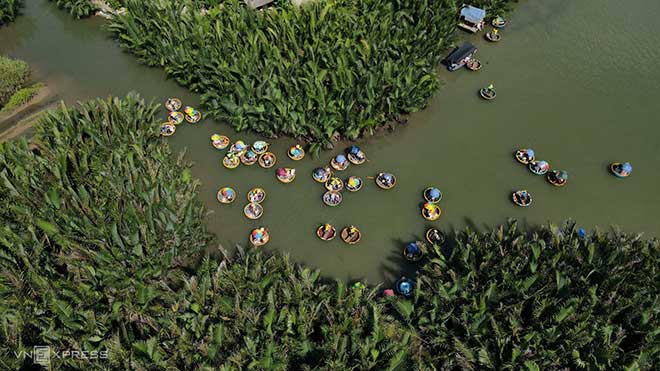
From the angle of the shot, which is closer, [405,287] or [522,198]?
[405,287]

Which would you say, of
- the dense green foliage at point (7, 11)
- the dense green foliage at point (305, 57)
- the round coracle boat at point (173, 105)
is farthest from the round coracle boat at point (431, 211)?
the dense green foliage at point (7, 11)

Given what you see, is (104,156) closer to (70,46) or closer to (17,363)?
(17,363)

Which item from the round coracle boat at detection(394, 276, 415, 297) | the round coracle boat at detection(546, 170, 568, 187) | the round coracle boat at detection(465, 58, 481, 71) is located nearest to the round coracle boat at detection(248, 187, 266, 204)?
the round coracle boat at detection(394, 276, 415, 297)

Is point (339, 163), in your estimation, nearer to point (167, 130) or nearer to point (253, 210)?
point (253, 210)

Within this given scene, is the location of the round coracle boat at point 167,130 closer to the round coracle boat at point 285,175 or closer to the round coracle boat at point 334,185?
the round coracle boat at point 285,175

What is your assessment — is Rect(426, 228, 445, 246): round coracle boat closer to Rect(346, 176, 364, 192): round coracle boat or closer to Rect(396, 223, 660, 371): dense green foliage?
Rect(396, 223, 660, 371): dense green foliage

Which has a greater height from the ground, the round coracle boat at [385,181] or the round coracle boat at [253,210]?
the round coracle boat at [385,181]

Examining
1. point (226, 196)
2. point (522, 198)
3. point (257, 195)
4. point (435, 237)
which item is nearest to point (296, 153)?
point (257, 195)
